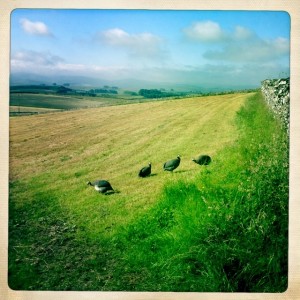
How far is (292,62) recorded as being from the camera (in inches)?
151

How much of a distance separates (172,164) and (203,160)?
269 millimetres

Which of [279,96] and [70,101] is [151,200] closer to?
[70,101]

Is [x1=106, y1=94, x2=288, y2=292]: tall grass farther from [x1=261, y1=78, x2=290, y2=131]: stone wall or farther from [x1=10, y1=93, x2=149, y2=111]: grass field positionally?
[x1=10, y1=93, x2=149, y2=111]: grass field

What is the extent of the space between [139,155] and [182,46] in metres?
1.00

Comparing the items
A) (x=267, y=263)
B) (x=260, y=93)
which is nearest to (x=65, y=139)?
(x=260, y=93)

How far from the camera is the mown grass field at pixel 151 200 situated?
3797 millimetres

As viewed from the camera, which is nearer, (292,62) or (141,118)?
(292,62)

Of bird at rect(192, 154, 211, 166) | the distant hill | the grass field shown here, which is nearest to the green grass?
the grass field

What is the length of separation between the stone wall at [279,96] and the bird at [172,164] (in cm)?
92

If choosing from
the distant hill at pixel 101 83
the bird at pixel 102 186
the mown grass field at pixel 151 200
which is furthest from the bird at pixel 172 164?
the distant hill at pixel 101 83

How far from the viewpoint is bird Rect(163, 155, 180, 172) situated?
3.99 meters

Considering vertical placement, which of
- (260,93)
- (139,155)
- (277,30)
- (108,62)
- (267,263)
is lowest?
(267,263)

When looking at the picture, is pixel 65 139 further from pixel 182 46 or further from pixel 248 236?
pixel 248 236

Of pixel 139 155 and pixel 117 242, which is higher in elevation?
pixel 139 155
